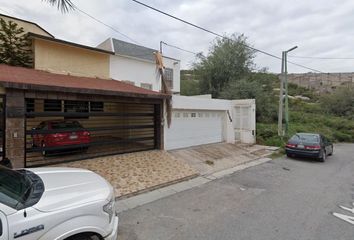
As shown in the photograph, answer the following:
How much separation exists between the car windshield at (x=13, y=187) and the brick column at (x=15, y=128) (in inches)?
158

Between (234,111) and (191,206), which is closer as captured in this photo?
(191,206)

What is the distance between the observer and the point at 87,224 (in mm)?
2855

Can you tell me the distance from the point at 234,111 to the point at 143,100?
7.70 metres

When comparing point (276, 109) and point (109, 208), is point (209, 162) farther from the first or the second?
point (276, 109)

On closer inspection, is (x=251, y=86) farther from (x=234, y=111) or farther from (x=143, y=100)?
(x=143, y=100)

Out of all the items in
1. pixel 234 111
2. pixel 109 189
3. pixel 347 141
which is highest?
pixel 234 111

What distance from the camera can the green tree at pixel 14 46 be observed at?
11.6m

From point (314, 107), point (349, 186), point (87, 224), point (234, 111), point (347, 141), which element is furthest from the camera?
point (314, 107)

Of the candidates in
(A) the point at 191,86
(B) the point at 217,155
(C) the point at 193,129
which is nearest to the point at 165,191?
(B) the point at 217,155

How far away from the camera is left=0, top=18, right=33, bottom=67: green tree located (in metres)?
11.6

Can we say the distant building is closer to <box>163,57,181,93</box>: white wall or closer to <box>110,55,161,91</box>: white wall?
<box>163,57,181,93</box>: white wall

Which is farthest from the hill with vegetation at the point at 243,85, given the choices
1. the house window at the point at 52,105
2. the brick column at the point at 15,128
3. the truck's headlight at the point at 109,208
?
the truck's headlight at the point at 109,208

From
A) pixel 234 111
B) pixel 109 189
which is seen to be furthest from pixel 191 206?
pixel 234 111

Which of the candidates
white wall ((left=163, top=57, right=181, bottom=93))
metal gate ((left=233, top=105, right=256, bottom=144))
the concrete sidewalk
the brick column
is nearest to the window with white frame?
white wall ((left=163, top=57, right=181, bottom=93))
